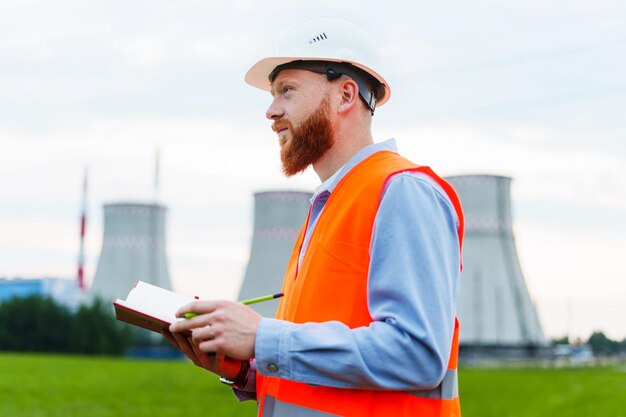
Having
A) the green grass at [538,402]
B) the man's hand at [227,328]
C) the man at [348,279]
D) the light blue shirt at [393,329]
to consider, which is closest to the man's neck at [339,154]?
the man at [348,279]

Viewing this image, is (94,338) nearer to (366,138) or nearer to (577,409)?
(577,409)

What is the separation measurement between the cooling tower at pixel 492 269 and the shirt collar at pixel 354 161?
89.7ft

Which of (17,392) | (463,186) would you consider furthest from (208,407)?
(463,186)

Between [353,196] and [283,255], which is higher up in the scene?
[353,196]

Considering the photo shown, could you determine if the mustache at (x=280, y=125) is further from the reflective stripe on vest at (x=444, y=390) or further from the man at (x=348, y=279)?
the reflective stripe on vest at (x=444, y=390)

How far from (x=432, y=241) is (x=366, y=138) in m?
0.31

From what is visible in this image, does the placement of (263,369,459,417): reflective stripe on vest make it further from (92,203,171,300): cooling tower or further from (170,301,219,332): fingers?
(92,203,171,300): cooling tower

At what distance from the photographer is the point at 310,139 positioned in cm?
157

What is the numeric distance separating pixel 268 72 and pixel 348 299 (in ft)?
1.80

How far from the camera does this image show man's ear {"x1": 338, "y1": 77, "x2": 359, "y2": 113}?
1.58 metres

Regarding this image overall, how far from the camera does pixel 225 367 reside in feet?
5.27

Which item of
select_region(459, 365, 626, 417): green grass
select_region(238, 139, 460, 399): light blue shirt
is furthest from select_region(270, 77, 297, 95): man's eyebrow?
select_region(459, 365, 626, 417): green grass

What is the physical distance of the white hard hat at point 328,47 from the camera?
5.28ft

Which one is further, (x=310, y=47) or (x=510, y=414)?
(x=510, y=414)
